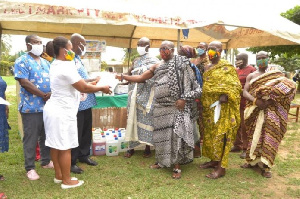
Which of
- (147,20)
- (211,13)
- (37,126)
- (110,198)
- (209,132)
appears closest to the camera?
(110,198)

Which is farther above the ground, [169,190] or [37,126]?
[37,126]

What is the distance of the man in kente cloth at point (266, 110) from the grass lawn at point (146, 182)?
356mm

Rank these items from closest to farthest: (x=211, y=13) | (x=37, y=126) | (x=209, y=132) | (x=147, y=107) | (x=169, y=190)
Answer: (x=169, y=190), (x=37, y=126), (x=209, y=132), (x=147, y=107), (x=211, y=13)

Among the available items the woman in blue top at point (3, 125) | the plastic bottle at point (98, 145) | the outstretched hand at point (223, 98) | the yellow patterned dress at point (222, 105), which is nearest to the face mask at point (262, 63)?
the yellow patterned dress at point (222, 105)

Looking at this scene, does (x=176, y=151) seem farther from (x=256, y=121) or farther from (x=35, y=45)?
(x=35, y=45)

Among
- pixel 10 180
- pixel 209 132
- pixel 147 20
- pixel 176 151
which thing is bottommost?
pixel 10 180

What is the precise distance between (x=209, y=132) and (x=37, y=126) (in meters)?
2.37

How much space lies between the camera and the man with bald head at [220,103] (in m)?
3.63

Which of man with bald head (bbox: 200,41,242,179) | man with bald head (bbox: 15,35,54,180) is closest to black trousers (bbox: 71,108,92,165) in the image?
man with bald head (bbox: 15,35,54,180)

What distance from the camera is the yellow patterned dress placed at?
11.9ft

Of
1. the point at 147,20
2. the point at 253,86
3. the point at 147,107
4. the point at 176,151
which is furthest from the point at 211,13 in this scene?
the point at 176,151

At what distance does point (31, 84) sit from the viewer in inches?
133

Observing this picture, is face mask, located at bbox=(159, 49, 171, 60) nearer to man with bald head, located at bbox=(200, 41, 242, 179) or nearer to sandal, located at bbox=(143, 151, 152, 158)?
man with bald head, located at bbox=(200, 41, 242, 179)

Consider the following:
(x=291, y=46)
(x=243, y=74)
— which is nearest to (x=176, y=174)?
(x=243, y=74)
